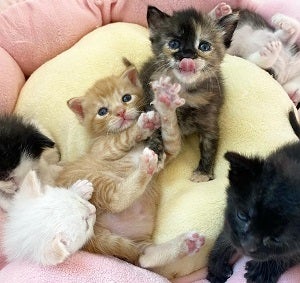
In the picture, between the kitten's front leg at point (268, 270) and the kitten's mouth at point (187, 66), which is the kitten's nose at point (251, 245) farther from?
the kitten's mouth at point (187, 66)

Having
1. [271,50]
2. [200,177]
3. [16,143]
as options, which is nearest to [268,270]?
[200,177]

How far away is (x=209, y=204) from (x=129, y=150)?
0.36 meters

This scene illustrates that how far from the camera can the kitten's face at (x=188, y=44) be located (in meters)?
1.49

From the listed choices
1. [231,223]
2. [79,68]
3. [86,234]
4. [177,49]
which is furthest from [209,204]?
[79,68]

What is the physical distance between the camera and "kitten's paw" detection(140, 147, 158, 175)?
4.75ft

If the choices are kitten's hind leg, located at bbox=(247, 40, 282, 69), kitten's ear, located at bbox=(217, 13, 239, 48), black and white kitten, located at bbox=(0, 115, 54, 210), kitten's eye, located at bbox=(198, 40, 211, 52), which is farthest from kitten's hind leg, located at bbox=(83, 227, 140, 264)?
kitten's hind leg, located at bbox=(247, 40, 282, 69)

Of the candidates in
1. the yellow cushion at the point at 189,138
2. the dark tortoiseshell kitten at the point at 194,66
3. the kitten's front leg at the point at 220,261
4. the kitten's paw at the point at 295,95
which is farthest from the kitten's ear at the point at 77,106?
the kitten's paw at the point at 295,95

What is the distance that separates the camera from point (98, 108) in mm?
1725

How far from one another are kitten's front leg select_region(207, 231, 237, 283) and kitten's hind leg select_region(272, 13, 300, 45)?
113 cm

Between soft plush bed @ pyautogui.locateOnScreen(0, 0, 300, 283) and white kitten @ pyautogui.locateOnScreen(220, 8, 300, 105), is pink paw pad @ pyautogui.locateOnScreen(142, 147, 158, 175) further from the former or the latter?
white kitten @ pyautogui.locateOnScreen(220, 8, 300, 105)

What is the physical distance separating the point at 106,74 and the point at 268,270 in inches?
43.5

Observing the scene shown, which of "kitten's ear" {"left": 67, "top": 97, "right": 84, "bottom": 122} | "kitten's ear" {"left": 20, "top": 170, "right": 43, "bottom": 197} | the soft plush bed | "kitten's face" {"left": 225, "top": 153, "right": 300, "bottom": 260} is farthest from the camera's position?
"kitten's ear" {"left": 67, "top": 97, "right": 84, "bottom": 122}

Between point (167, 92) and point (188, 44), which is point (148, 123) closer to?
point (167, 92)

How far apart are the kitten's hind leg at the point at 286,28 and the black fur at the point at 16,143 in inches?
48.1
